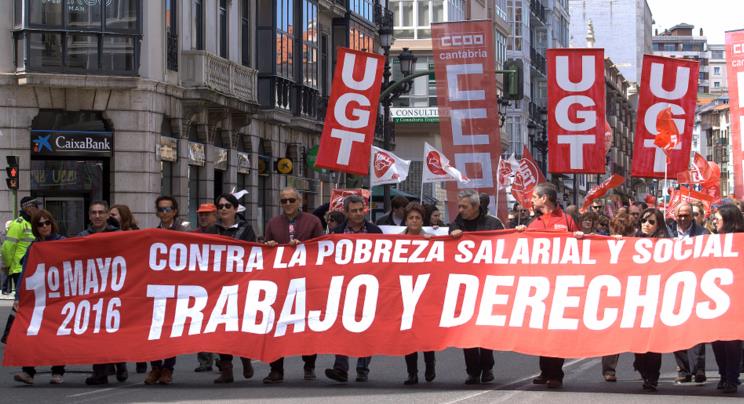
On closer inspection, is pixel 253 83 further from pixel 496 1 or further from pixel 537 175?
pixel 496 1

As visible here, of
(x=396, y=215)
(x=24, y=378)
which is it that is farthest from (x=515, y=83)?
(x=24, y=378)

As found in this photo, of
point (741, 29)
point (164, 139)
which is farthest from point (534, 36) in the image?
point (741, 29)

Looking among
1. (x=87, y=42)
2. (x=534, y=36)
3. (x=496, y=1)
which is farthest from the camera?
(x=534, y=36)

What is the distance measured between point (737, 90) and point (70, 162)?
15271 millimetres

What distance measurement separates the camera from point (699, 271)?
12641 mm

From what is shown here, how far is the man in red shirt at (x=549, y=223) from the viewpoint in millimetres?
12867

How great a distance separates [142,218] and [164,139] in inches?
81.1

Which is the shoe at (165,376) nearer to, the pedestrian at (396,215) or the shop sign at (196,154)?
the pedestrian at (396,215)

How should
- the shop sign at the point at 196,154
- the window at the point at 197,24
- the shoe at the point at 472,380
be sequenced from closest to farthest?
the shoe at the point at 472,380
the shop sign at the point at 196,154
the window at the point at 197,24

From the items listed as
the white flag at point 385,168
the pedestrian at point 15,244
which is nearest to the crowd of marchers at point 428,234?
the pedestrian at point 15,244

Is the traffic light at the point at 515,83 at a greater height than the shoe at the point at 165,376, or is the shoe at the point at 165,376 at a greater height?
the traffic light at the point at 515,83

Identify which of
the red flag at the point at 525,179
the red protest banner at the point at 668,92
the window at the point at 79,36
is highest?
the window at the point at 79,36

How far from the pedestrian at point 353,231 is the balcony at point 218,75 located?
64.8 feet

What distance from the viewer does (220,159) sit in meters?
36.2
